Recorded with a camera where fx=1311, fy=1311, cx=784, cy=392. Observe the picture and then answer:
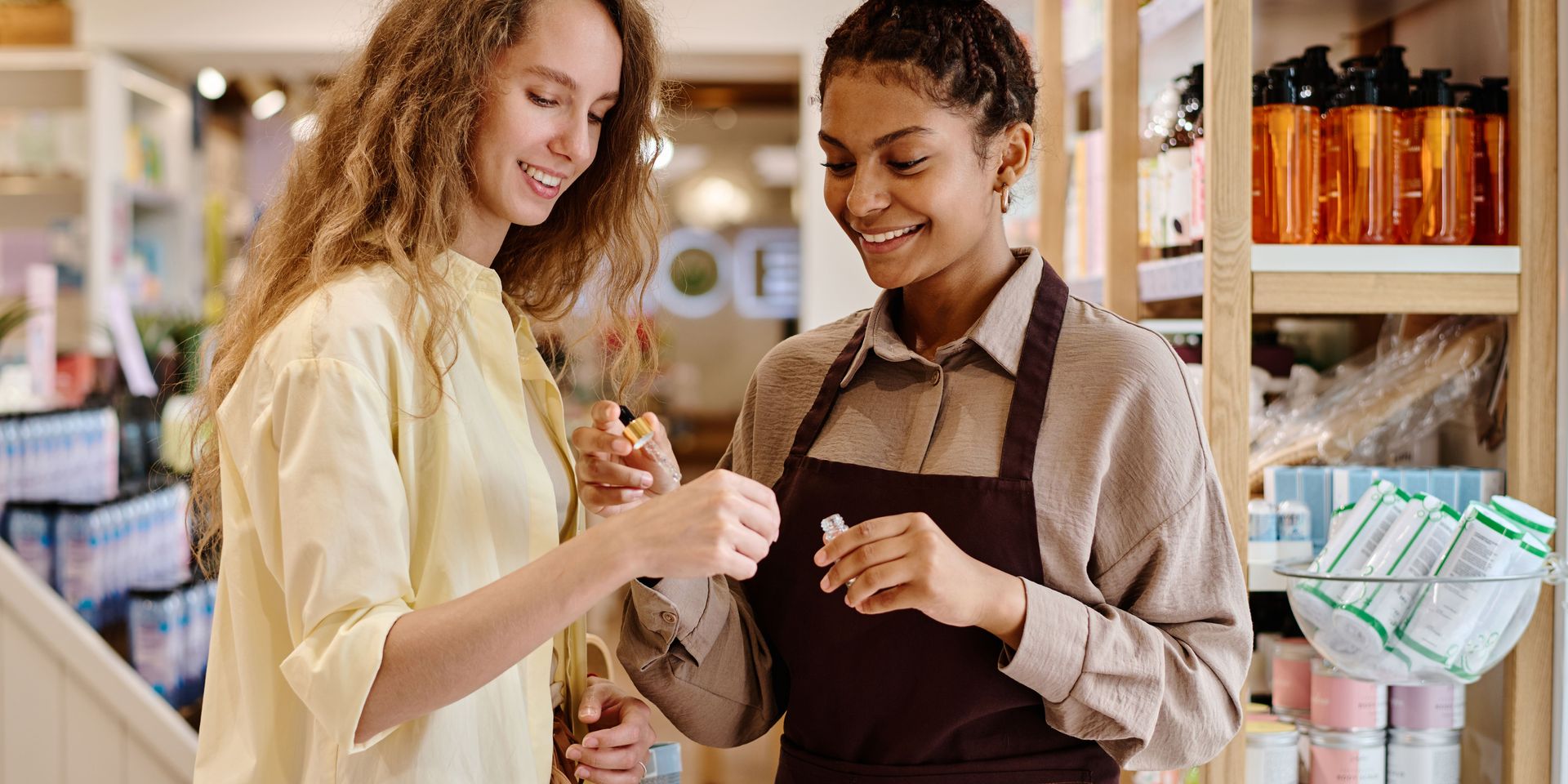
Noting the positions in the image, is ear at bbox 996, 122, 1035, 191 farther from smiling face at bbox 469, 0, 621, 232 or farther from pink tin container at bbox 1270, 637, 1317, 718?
pink tin container at bbox 1270, 637, 1317, 718

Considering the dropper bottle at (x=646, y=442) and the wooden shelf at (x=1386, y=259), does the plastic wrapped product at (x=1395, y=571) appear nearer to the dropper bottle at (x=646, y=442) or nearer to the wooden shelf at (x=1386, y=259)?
the wooden shelf at (x=1386, y=259)

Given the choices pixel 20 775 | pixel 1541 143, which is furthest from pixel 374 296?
pixel 20 775

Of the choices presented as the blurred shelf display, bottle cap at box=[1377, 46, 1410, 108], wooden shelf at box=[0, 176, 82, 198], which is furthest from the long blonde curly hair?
wooden shelf at box=[0, 176, 82, 198]

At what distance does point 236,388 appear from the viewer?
128cm

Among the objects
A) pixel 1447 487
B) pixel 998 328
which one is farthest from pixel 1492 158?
pixel 998 328

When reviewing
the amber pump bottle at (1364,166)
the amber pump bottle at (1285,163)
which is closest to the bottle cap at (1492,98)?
Answer: the amber pump bottle at (1364,166)

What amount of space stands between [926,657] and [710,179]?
950 centimetres

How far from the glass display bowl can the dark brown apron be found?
0.51 m

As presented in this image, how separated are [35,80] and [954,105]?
17.3 feet

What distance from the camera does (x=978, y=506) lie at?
143cm

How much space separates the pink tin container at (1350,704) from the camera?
2.02 m

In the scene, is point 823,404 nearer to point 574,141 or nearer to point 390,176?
point 574,141

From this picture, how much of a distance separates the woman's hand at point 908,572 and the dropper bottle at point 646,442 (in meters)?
0.24

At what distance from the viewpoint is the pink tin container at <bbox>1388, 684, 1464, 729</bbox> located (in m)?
2.02
